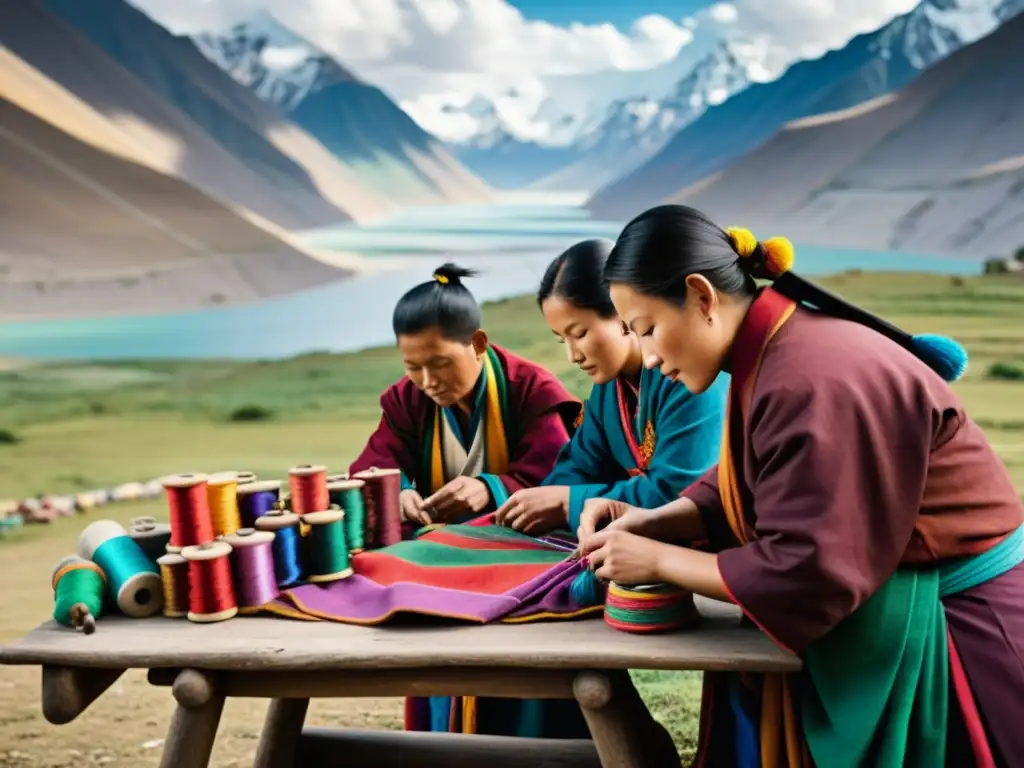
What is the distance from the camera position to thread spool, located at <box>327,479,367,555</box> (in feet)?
6.75

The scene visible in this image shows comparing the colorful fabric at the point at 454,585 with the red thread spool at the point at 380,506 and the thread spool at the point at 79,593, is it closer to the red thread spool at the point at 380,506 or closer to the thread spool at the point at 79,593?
the red thread spool at the point at 380,506

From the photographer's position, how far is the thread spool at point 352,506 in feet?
6.75

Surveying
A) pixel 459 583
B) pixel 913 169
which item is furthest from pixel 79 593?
pixel 913 169

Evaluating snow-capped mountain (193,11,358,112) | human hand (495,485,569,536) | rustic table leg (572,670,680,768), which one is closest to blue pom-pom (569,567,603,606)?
rustic table leg (572,670,680,768)

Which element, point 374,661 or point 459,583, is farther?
point 459,583

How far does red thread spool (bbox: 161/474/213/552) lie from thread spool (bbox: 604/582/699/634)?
792 millimetres

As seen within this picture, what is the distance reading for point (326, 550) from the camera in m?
1.92

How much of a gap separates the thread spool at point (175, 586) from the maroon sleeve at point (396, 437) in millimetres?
756

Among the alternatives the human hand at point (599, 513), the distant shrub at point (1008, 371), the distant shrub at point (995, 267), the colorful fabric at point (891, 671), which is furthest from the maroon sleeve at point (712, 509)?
the distant shrub at point (995, 267)

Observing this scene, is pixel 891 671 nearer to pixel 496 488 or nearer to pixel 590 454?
pixel 590 454

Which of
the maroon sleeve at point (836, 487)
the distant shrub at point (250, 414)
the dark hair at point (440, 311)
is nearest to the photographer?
the maroon sleeve at point (836, 487)

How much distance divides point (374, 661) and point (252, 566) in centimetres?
33

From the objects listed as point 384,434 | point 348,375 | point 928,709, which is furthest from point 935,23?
point 928,709

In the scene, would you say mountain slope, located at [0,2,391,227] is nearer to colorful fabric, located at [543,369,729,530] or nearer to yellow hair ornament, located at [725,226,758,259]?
colorful fabric, located at [543,369,729,530]
